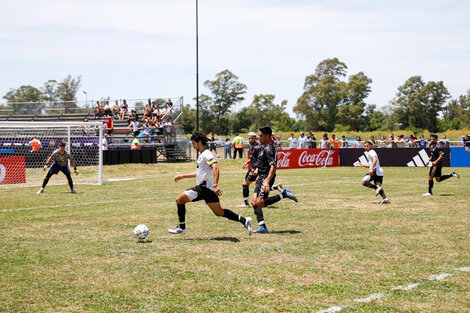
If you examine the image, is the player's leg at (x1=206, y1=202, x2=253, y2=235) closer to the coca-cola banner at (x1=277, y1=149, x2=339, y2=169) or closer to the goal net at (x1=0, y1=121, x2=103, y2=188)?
the goal net at (x1=0, y1=121, x2=103, y2=188)

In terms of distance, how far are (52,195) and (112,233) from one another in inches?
372

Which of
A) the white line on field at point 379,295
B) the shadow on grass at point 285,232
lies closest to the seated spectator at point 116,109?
the shadow on grass at point 285,232

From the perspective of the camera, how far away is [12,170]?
25094mm

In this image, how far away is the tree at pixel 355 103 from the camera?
88.8m

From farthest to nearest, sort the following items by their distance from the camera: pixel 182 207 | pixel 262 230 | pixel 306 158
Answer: pixel 306 158
pixel 262 230
pixel 182 207

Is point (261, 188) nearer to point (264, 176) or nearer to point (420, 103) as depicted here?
point (264, 176)

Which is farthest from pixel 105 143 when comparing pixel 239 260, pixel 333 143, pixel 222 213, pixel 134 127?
pixel 239 260

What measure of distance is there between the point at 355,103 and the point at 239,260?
8526cm

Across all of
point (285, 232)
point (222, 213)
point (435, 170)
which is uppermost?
point (435, 170)

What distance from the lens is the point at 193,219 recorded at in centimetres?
1289

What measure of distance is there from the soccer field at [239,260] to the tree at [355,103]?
246ft

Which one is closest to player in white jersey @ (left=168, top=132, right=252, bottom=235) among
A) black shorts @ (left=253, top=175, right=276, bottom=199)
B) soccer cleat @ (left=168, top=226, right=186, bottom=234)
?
soccer cleat @ (left=168, top=226, right=186, bottom=234)

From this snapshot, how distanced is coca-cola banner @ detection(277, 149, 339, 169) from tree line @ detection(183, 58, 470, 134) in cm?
4786

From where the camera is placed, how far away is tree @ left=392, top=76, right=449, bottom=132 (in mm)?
85750
